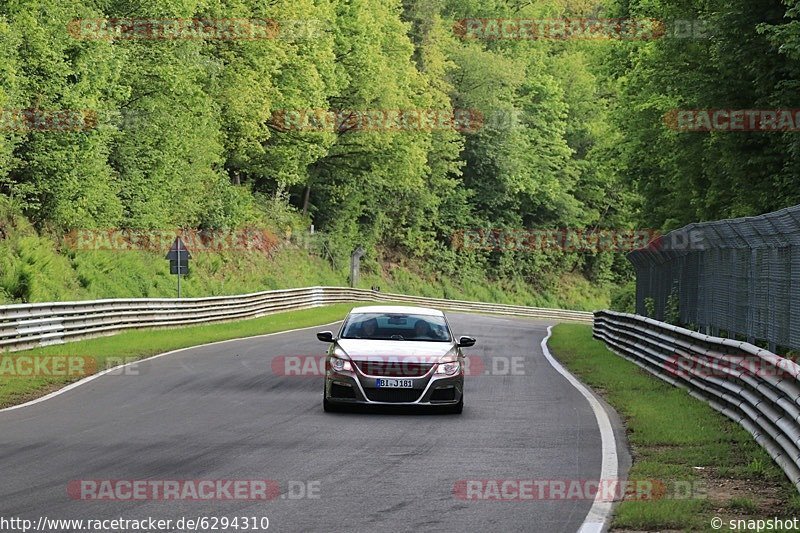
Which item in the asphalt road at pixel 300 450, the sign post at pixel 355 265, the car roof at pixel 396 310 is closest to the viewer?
the asphalt road at pixel 300 450

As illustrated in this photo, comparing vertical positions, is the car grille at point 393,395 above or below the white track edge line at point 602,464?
above

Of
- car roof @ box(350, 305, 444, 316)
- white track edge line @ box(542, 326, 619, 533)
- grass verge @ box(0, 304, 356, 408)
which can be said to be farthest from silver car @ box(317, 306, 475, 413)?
grass verge @ box(0, 304, 356, 408)

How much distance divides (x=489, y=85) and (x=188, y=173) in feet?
123

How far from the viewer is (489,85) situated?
81938 mm

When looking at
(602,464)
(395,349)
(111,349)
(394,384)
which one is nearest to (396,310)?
(395,349)

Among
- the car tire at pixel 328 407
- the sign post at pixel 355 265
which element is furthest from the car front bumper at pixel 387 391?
the sign post at pixel 355 265

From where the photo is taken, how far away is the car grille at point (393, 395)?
15.7 metres

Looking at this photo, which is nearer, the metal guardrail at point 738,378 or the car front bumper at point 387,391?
the metal guardrail at point 738,378

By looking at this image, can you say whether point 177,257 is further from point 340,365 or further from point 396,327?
point 340,365

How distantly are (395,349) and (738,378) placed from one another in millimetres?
4320

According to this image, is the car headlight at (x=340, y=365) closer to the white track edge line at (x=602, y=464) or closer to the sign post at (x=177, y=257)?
the white track edge line at (x=602, y=464)

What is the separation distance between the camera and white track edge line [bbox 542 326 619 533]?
28.1 ft

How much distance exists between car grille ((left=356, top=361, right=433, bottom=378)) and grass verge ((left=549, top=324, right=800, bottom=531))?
259 centimetres

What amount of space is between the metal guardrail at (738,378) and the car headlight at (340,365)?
456 cm
